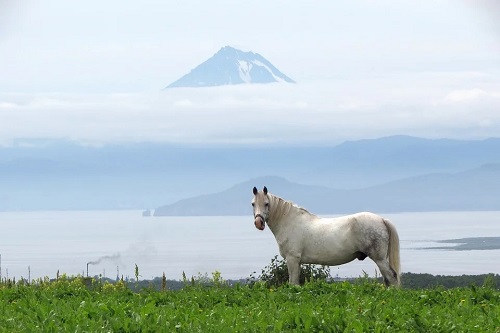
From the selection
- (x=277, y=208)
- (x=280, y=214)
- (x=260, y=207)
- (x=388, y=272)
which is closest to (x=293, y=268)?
(x=280, y=214)

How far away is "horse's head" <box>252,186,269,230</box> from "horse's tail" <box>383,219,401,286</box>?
2504mm

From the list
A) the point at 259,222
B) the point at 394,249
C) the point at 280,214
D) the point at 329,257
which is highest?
the point at 280,214

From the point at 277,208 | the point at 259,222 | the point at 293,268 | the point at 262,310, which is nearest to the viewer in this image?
the point at 262,310

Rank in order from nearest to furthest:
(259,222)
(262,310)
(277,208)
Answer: (262,310) → (259,222) → (277,208)

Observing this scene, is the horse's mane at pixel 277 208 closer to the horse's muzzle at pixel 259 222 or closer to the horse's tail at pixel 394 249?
the horse's muzzle at pixel 259 222

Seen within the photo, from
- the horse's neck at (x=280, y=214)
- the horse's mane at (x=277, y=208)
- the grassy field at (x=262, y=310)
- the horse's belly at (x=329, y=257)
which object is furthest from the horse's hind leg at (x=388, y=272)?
the grassy field at (x=262, y=310)

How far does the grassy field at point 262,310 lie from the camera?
10.8 m

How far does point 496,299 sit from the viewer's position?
14.3 m

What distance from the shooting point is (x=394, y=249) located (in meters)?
19.1

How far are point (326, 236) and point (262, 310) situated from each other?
700cm

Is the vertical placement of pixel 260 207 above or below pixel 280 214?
above

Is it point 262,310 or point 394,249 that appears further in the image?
point 394,249

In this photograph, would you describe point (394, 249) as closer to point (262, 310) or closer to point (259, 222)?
point (259, 222)

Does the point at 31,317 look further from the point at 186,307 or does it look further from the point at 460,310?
the point at 460,310
